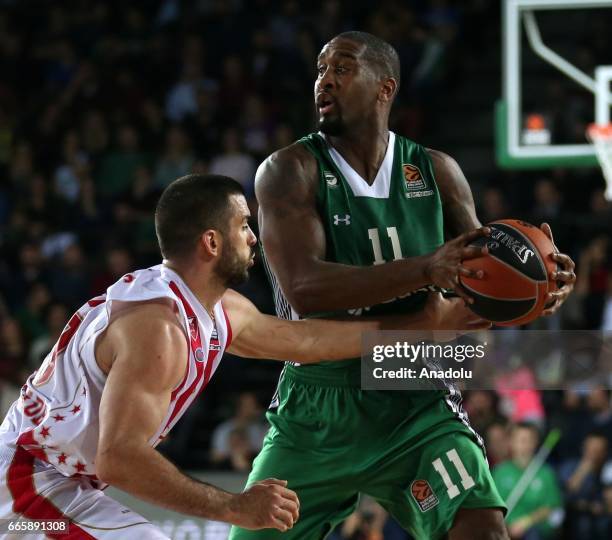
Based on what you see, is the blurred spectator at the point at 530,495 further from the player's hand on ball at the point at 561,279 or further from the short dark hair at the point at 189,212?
the short dark hair at the point at 189,212

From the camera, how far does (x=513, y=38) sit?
27.1ft

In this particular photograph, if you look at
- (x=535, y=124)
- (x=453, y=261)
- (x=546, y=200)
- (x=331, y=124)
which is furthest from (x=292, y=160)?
(x=546, y=200)

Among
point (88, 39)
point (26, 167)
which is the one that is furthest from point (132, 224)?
point (88, 39)

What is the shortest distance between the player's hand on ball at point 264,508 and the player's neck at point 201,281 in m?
0.72

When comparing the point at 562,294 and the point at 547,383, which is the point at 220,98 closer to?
the point at 547,383

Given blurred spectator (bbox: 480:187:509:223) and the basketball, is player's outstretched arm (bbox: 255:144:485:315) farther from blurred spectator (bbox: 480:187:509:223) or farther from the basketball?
blurred spectator (bbox: 480:187:509:223)

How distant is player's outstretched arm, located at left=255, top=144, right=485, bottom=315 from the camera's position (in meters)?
3.90

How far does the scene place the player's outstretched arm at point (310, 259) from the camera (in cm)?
390

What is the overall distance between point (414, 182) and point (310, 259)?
0.59m

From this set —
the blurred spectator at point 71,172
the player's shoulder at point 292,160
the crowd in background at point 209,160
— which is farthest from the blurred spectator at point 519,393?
the blurred spectator at point 71,172

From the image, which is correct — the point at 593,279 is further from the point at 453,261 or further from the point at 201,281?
the point at 201,281

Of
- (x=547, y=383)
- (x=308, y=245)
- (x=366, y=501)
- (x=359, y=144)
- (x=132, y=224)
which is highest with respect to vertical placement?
(x=359, y=144)

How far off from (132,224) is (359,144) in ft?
21.3

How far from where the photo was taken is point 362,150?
4.47 meters
